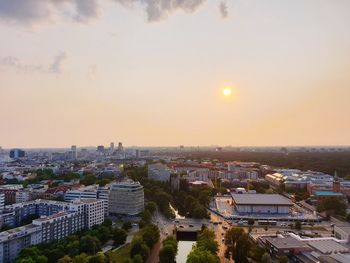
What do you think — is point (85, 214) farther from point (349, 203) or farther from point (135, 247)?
point (349, 203)

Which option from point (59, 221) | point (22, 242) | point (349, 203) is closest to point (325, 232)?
point (349, 203)

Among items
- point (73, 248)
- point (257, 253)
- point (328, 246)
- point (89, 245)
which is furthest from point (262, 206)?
point (73, 248)

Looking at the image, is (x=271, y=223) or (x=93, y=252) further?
(x=271, y=223)

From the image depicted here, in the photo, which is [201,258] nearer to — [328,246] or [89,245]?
[89,245]

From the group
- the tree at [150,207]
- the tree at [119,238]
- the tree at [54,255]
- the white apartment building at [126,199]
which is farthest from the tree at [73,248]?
the white apartment building at [126,199]

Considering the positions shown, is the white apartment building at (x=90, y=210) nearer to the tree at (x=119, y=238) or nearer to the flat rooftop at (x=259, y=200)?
the tree at (x=119, y=238)
